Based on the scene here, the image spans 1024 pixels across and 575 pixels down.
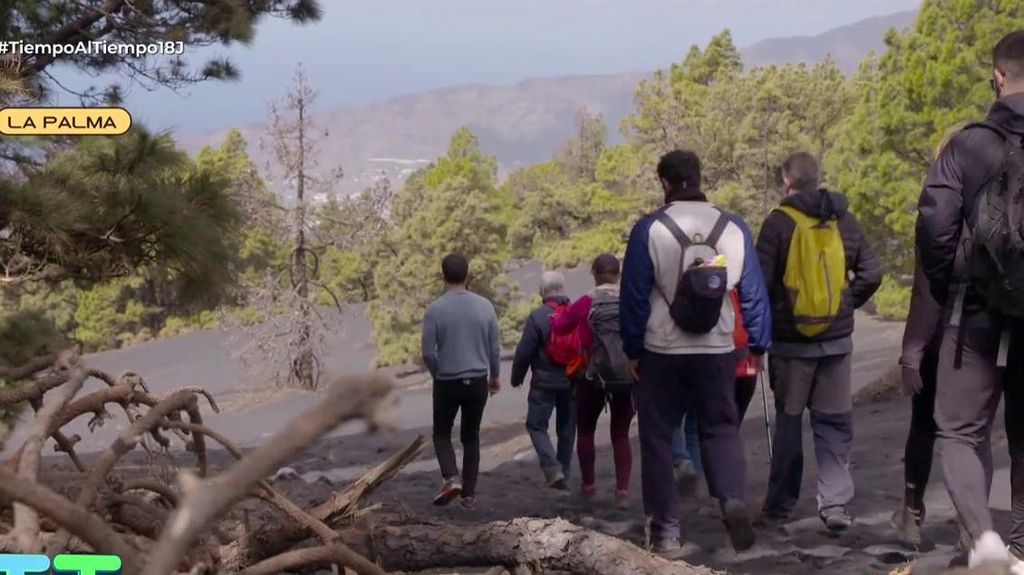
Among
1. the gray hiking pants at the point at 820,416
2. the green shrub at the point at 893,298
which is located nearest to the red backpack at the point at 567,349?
the gray hiking pants at the point at 820,416

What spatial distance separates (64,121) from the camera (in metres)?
6.75

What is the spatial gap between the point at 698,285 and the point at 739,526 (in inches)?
39.4

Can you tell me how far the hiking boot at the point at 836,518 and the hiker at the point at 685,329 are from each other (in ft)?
1.82

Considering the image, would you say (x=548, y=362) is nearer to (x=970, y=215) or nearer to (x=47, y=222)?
(x=47, y=222)

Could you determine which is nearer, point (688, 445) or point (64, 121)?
point (64, 121)

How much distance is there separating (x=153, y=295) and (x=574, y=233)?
14.5 m

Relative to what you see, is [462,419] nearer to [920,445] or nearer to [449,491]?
[449,491]

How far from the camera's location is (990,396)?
4.18m

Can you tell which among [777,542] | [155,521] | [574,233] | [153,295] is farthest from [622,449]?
[153,295]

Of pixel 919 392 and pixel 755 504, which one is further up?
pixel 919 392

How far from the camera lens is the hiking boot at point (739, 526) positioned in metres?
5.23

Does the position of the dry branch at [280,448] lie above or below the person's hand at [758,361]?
above

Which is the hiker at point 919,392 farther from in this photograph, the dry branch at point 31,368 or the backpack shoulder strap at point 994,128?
the dry branch at point 31,368

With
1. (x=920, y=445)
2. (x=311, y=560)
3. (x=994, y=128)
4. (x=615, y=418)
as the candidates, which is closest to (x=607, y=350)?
(x=615, y=418)
